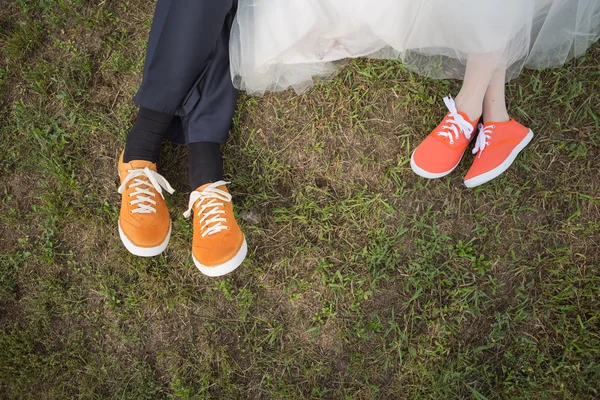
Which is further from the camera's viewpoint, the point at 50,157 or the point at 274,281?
the point at 50,157

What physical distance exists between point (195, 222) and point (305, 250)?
565 mm

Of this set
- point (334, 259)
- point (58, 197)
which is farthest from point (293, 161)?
point (58, 197)

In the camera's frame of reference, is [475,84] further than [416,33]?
Yes

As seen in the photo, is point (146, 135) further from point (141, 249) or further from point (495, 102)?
point (495, 102)

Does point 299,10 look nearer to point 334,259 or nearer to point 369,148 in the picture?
point 369,148

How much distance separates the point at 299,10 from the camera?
165 centimetres

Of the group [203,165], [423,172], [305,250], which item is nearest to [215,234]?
[203,165]

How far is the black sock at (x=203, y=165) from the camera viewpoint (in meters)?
1.98

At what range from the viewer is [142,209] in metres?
1.93

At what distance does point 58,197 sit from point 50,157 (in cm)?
23

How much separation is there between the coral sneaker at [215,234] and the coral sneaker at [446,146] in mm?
928

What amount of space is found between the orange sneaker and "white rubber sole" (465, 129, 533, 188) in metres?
1.49

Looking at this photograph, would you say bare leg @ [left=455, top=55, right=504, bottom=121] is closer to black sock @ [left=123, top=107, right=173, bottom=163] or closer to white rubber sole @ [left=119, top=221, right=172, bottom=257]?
black sock @ [left=123, top=107, right=173, bottom=163]

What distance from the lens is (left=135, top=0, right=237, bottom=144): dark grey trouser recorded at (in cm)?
174
